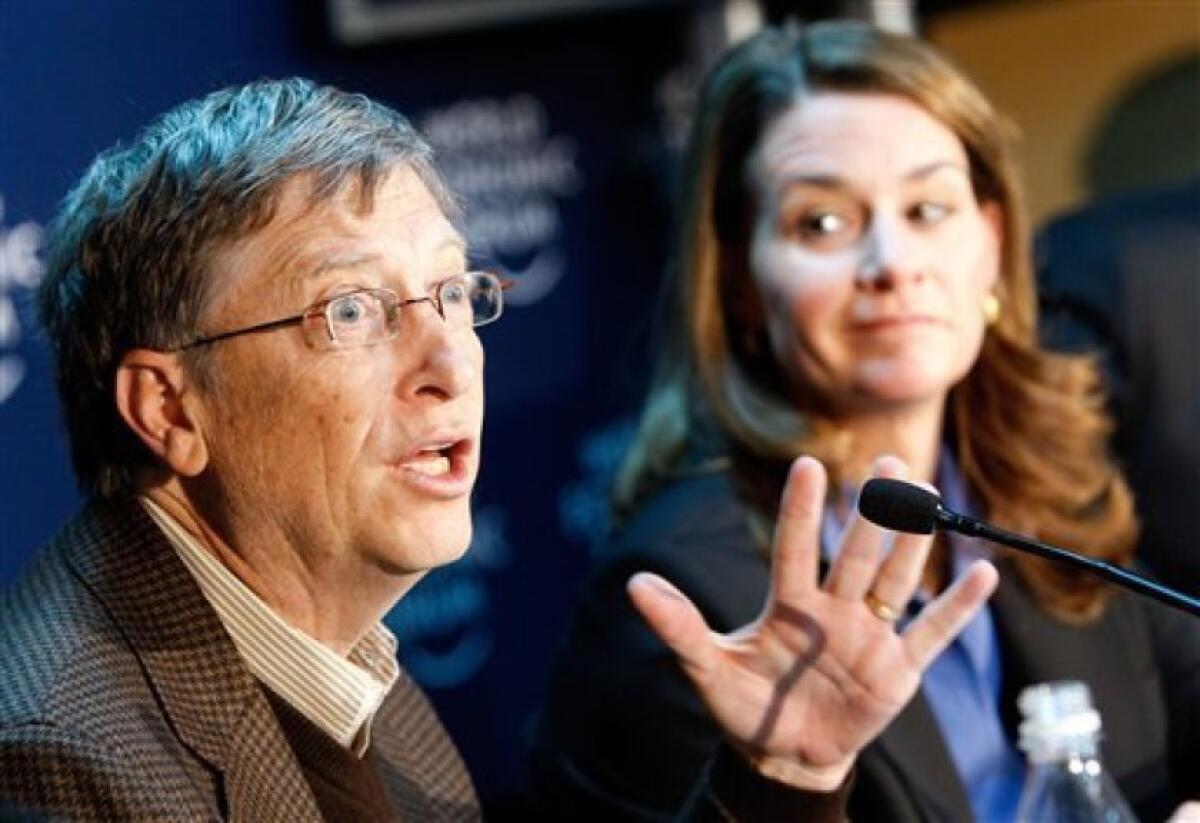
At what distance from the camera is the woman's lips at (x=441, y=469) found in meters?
1.79

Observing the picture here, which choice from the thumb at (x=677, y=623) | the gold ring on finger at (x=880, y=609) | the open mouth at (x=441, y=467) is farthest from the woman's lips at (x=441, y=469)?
the gold ring on finger at (x=880, y=609)

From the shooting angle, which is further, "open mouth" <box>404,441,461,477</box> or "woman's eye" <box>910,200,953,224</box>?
"woman's eye" <box>910,200,953,224</box>

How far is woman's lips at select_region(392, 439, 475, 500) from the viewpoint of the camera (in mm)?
1785

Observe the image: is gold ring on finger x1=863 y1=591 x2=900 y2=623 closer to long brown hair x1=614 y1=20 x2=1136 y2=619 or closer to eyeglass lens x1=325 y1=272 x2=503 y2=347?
eyeglass lens x1=325 y1=272 x2=503 y2=347

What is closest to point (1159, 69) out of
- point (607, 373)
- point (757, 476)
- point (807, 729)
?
point (607, 373)

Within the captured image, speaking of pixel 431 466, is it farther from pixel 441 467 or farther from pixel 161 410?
pixel 161 410

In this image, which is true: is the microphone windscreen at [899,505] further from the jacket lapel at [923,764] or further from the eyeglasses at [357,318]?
the jacket lapel at [923,764]

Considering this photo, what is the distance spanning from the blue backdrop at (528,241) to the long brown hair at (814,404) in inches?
23.0

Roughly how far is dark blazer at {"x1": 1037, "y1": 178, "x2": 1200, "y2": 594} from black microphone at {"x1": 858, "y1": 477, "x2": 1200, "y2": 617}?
120 cm

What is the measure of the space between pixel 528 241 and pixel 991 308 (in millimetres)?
966

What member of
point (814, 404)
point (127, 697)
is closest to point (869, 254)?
point (814, 404)

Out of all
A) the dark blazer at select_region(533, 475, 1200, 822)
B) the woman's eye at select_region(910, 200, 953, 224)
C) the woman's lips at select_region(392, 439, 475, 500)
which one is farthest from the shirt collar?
the woman's eye at select_region(910, 200, 953, 224)

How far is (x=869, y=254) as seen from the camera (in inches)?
101

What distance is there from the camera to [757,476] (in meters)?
2.65
